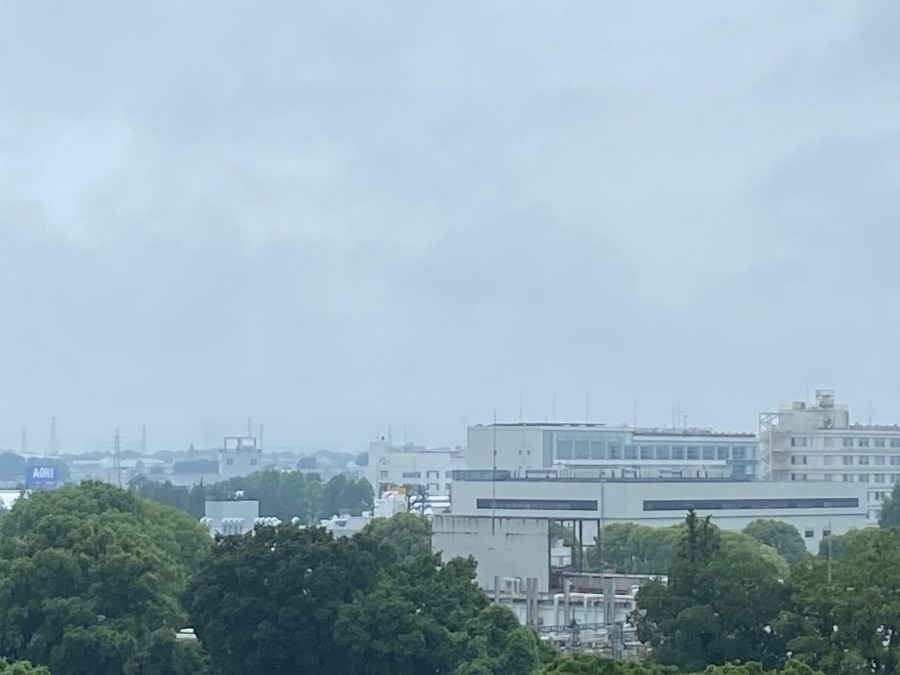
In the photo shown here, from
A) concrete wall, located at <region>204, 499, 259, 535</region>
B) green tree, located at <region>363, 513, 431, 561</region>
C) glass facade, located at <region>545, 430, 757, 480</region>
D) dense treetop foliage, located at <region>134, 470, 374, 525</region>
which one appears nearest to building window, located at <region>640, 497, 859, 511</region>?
green tree, located at <region>363, 513, 431, 561</region>

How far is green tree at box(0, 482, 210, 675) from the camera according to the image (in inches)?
1438

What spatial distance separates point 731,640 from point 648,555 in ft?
113

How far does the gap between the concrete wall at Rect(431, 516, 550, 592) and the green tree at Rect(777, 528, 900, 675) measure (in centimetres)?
2014

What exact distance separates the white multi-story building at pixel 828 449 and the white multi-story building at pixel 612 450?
8.88ft

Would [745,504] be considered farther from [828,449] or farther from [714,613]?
[714,613]

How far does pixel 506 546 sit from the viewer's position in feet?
174

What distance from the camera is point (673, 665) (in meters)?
32.8

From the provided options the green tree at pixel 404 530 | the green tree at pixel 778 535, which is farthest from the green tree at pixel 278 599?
the green tree at pixel 778 535

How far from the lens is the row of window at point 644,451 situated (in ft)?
323

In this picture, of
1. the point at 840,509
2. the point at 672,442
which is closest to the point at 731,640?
the point at 840,509

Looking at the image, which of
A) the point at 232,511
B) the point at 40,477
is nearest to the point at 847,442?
the point at 232,511

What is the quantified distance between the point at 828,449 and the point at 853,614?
65227 mm

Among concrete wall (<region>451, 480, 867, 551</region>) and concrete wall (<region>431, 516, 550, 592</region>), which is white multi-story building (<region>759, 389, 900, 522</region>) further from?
concrete wall (<region>431, 516, 550, 592</region>)

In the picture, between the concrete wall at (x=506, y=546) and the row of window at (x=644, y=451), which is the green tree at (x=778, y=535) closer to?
the row of window at (x=644, y=451)
